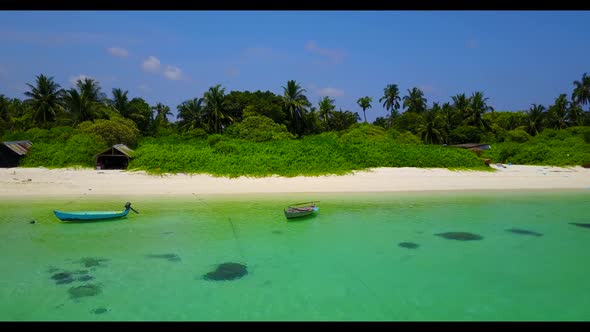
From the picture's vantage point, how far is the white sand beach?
24969 millimetres

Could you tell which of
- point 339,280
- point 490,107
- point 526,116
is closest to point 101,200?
point 339,280

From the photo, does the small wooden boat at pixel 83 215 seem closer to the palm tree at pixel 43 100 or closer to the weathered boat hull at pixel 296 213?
the weathered boat hull at pixel 296 213

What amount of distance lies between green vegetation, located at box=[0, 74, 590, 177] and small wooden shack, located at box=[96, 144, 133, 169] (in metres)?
0.86

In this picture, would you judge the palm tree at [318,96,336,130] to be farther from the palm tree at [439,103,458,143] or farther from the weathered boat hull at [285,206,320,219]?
the weathered boat hull at [285,206,320,219]

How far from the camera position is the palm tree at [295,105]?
2179 inches

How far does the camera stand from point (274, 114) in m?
52.5

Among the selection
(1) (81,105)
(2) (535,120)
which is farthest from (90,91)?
(2) (535,120)

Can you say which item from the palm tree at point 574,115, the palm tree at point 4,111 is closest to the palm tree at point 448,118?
the palm tree at point 574,115

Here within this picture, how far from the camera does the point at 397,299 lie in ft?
30.4

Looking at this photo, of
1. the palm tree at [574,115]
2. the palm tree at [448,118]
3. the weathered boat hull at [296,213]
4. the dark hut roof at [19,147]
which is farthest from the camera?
the palm tree at [574,115]

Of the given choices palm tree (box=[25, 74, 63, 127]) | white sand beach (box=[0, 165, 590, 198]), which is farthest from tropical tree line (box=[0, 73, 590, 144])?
white sand beach (box=[0, 165, 590, 198])

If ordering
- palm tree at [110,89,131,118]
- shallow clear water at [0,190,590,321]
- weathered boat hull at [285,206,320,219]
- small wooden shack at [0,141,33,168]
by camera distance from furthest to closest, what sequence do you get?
palm tree at [110,89,131,118]
small wooden shack at [0,141,33,168]
weathered boat hull at [285,206,320,219]
shallow clear water at [0,190,590,321]
